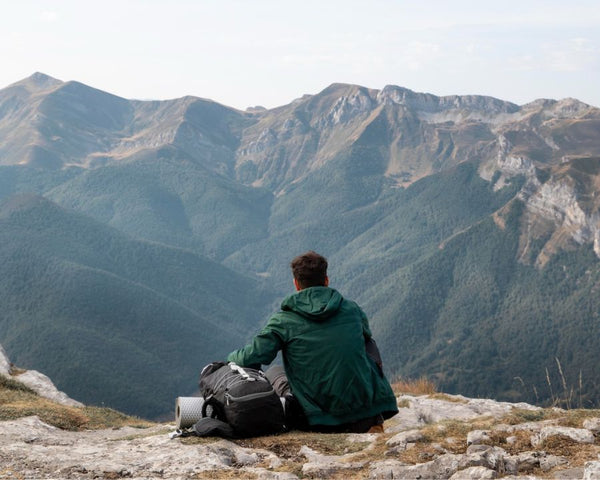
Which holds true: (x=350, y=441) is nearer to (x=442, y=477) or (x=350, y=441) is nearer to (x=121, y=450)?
(x=442, y=477)

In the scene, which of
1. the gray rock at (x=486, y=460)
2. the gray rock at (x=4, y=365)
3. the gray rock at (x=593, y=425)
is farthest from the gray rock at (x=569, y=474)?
the gray rock at (x=4, y=365)

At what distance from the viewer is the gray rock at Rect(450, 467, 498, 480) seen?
944cm

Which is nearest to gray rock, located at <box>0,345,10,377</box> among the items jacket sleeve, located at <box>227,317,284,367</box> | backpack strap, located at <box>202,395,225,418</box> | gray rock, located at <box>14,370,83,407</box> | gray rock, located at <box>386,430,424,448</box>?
gray rock, located at <box>14,370,83,407</box>

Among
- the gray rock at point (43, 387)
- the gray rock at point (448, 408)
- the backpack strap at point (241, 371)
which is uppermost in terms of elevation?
the backpack strap at point (241, 371)

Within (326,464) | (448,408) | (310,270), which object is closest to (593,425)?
(326,464)

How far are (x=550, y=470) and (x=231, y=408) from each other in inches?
238

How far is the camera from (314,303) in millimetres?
12992

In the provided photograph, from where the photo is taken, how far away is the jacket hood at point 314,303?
42.2 feet

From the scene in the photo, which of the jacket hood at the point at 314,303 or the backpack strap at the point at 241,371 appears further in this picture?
the backpack strap at the point at 241,371

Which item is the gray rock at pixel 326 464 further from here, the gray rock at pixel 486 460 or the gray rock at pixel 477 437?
the gray rock at pixel 477 437

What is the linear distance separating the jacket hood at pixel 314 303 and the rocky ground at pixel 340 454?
2586 mm

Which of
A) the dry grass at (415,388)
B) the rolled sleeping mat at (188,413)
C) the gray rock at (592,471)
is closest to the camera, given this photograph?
the gray rock at (592,471)

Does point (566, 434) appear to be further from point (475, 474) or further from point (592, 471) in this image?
point (592, 471)

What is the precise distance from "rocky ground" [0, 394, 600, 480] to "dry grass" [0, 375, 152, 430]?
7.67ft
